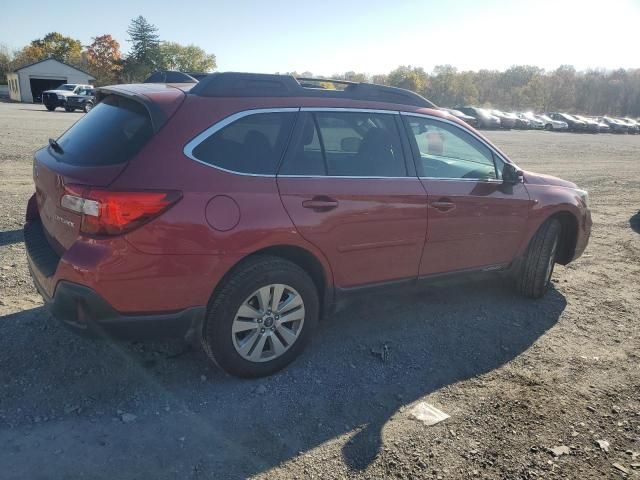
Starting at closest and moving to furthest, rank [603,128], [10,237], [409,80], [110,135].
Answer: [110,135] → [10,237] → [603,128] → [409,80]

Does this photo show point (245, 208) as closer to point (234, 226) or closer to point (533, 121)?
point (234, 226)

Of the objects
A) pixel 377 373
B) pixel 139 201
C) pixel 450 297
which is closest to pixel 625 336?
pixel 450 297

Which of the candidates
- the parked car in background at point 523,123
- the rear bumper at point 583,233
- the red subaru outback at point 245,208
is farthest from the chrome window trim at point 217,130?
the parked car in background at point 523,123

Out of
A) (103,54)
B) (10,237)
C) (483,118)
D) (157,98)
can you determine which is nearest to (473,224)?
(157,98)

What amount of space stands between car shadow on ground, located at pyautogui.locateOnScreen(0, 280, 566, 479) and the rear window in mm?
1377

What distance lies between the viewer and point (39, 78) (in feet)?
177

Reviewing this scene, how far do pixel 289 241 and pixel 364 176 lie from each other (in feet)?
2.57

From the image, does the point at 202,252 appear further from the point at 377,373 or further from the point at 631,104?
the point at 631,104

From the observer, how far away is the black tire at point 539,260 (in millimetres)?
4730

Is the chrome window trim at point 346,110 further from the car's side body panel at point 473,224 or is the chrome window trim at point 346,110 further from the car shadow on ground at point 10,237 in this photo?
the car shadow on ground at point 10,237

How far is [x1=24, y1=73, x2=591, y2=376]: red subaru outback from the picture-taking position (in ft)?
9.07

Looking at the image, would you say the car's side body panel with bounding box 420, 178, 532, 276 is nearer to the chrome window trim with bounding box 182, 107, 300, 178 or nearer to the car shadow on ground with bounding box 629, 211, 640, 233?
the chrome window trim with bounding box 182, 107, 300, 178

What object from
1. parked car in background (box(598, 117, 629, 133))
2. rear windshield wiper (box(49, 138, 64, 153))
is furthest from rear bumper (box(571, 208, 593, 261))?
parked car in background (box(598, 117, 629, 133))

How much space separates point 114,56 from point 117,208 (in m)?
99.1
